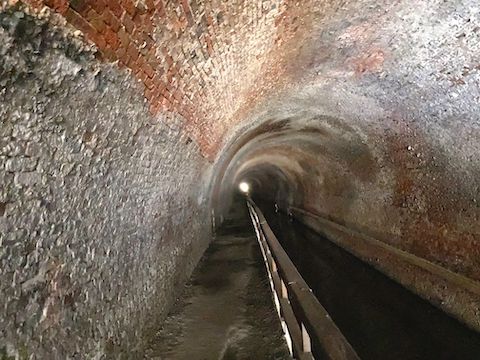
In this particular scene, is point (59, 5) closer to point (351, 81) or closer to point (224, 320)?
point (224, 320)

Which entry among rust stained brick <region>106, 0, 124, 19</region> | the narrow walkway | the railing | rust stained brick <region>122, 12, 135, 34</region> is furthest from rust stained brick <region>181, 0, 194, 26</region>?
the narrow walkway

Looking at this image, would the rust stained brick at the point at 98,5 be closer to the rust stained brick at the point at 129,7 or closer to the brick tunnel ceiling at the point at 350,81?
the brick tunnel ceiling at the point at 350,81

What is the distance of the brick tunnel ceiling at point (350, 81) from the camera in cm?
302

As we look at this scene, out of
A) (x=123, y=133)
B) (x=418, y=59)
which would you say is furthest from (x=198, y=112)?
(x=418, y=59)

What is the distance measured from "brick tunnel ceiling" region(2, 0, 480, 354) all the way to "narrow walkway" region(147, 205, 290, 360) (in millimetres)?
2111

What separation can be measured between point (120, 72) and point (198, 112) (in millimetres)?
2100

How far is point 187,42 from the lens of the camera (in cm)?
332

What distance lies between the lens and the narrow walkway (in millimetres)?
4336

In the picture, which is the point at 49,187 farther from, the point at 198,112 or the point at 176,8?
the point at 198,112

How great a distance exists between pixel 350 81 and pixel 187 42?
310 cm

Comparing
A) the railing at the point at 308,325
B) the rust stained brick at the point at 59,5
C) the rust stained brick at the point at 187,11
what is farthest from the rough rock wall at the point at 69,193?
the railing at the point at 308,325

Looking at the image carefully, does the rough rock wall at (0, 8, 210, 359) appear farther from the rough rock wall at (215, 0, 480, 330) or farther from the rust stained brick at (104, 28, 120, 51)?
the rough rock wall at (215, 0, 480, 330)

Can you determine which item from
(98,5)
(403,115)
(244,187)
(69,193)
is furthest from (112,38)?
(244,187)

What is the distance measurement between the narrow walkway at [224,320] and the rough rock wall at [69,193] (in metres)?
0.58
